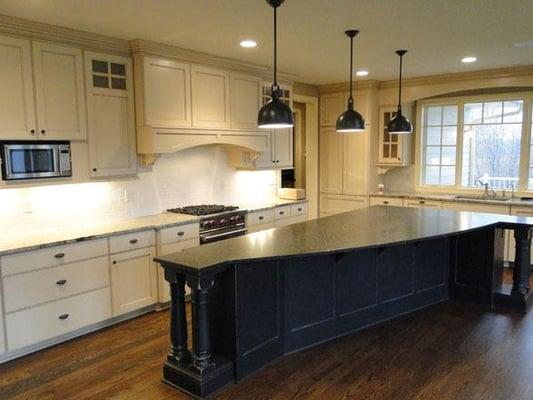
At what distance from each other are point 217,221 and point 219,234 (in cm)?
14

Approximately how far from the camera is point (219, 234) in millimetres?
4656

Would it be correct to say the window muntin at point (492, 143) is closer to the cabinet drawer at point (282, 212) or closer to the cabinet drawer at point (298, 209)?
the cabinet drawer at point (298, 209)

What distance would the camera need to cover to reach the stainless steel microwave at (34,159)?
3305 mm

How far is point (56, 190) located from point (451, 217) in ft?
12.0

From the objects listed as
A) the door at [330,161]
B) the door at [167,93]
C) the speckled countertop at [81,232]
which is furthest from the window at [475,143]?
the speckled countertop at [81,232]

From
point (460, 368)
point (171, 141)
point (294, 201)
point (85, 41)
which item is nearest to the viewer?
point (460, 368)

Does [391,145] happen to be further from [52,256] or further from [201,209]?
[52,256]

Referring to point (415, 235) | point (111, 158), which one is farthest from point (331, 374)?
point (111, 158)

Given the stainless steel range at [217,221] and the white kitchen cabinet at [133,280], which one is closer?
the white kitchen cabinet at [133,280]

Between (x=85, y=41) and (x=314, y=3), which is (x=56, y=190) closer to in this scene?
(x=85, y=41)

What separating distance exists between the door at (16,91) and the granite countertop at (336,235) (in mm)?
1632

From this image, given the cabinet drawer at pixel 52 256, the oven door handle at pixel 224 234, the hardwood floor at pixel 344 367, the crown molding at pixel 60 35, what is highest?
the crown molding at pixel 60 35

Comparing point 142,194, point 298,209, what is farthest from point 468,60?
point 142,194

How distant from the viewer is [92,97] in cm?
383
